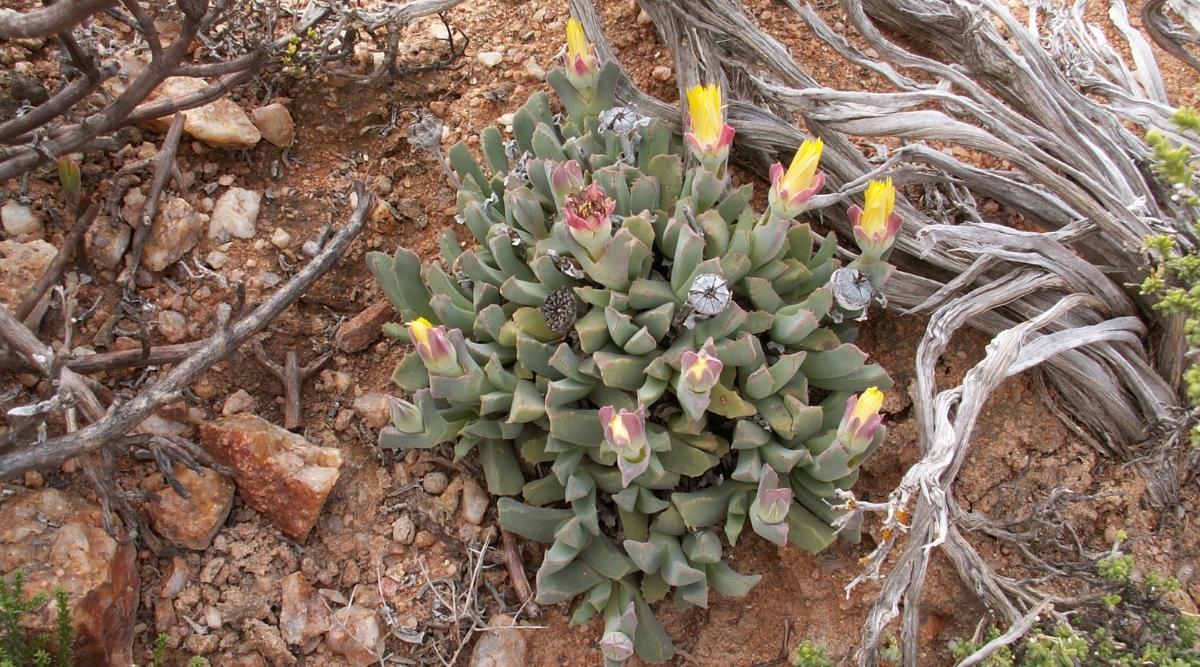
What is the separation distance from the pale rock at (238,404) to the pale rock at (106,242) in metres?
0.54

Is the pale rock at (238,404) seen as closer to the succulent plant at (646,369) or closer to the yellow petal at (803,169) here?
the succulent plant at (646,369)

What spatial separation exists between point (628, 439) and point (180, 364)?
3.96ft

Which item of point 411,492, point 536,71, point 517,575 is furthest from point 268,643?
point 536,71

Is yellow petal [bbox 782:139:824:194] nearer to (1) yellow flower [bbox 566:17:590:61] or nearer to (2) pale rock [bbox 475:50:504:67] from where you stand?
(1) yellow flower [bbox 566:17:590:61]

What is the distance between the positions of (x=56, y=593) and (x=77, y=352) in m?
0.69

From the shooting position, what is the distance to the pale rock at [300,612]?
2.32 metres

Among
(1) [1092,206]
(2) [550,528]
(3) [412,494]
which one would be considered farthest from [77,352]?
(1) [1092,206]

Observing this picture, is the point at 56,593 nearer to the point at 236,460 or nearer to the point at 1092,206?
the point at 236,460

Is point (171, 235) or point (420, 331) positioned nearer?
point (420, 331)

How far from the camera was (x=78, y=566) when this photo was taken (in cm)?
218

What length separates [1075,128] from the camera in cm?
260

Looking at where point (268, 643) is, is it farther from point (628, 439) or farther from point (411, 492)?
point (628, 439)

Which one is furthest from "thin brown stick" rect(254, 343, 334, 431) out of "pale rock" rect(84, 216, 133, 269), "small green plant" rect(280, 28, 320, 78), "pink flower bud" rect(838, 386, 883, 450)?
"pink flower bud" rect(838, 386, 883, 450)

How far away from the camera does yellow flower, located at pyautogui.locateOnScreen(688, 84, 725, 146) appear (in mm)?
2213
